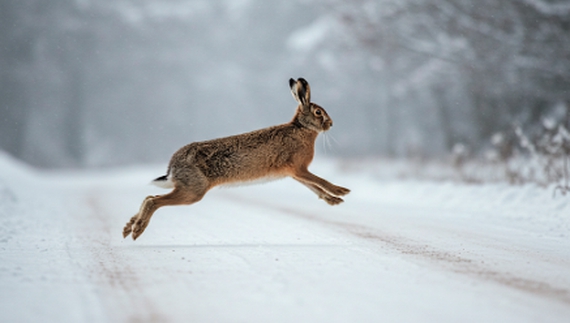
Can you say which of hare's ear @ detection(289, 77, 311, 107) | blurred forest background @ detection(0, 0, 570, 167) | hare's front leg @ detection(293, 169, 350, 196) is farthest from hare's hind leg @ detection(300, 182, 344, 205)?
blurred forest background @ detection(0, 0, 570, 167)

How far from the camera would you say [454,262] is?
484 cm

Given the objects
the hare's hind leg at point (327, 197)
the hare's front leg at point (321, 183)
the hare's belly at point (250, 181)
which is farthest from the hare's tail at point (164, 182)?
the hare's hind leg at point (327, 197)

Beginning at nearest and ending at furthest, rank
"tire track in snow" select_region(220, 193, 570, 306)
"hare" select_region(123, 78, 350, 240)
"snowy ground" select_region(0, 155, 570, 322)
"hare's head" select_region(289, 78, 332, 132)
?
"snowy ground" select_region(0, 155, 570, 322) → "tire track in snow" select_region(220, 193, 570, 306) → "hare" select_region(123, 78, 350, 240) → "hare's head" select_region(289, 78, 332, 132)

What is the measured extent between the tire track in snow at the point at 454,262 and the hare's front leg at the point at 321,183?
64cm

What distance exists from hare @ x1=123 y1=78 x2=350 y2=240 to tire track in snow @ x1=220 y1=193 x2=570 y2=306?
2.51ft

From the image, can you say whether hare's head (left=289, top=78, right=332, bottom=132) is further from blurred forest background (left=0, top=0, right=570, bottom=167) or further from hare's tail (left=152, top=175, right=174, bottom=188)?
blurred forest background (left=0, top=0, right=570, bottom=167)

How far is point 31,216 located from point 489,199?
8.21 m

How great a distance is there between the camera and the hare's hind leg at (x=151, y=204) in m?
5.89

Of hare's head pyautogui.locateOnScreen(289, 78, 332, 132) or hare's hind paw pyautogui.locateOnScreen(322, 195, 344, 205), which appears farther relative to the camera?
hare's head pyautogui.locateOnScreen(289, 78, 332, 132)

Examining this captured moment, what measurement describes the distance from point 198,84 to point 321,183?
174 feet

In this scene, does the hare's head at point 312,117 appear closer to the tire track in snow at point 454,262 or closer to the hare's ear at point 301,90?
the hare's ear at point 301,90

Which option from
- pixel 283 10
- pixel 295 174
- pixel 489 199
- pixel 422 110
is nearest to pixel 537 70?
pixel 489 199

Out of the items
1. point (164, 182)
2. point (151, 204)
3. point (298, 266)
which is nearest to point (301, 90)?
point (164, 182)

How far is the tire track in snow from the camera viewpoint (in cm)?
382
